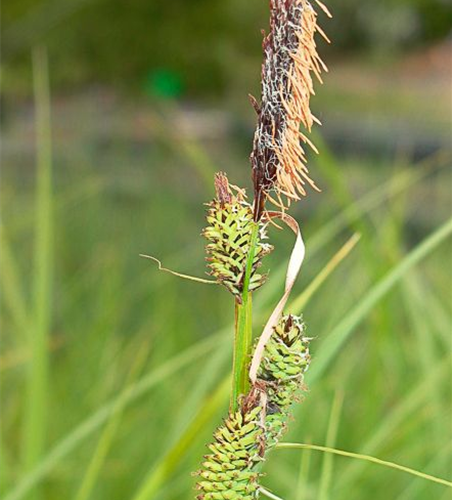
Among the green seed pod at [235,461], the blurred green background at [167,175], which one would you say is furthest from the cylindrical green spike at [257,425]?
the blurred green background at [167,175]

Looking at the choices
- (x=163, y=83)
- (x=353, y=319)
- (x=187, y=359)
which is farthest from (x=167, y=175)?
(x=353, y=319)

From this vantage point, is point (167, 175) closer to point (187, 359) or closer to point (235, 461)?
point (187, 359)

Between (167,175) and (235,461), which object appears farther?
(167,175)

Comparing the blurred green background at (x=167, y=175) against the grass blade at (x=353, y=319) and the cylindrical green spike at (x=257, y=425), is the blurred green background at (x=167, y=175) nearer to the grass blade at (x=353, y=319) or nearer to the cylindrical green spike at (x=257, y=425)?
the grass blade at (x=353, y=319)

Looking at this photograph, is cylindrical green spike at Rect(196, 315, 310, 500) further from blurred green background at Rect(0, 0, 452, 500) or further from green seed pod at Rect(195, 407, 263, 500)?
blurred green background at Rect(0, 0, 452, 500)

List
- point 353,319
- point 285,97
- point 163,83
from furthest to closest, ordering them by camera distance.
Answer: point 163,83
point 353,319
point 285,97

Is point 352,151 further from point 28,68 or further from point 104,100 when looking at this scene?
point 28,68

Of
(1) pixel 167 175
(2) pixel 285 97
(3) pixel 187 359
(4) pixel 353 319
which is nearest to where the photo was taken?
(2) pixel 285 97

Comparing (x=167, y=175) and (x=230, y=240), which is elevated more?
(x=167, y=175)

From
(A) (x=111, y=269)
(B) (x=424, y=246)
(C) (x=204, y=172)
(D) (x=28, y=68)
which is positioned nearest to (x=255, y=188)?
(B) (x=424, y=246)
